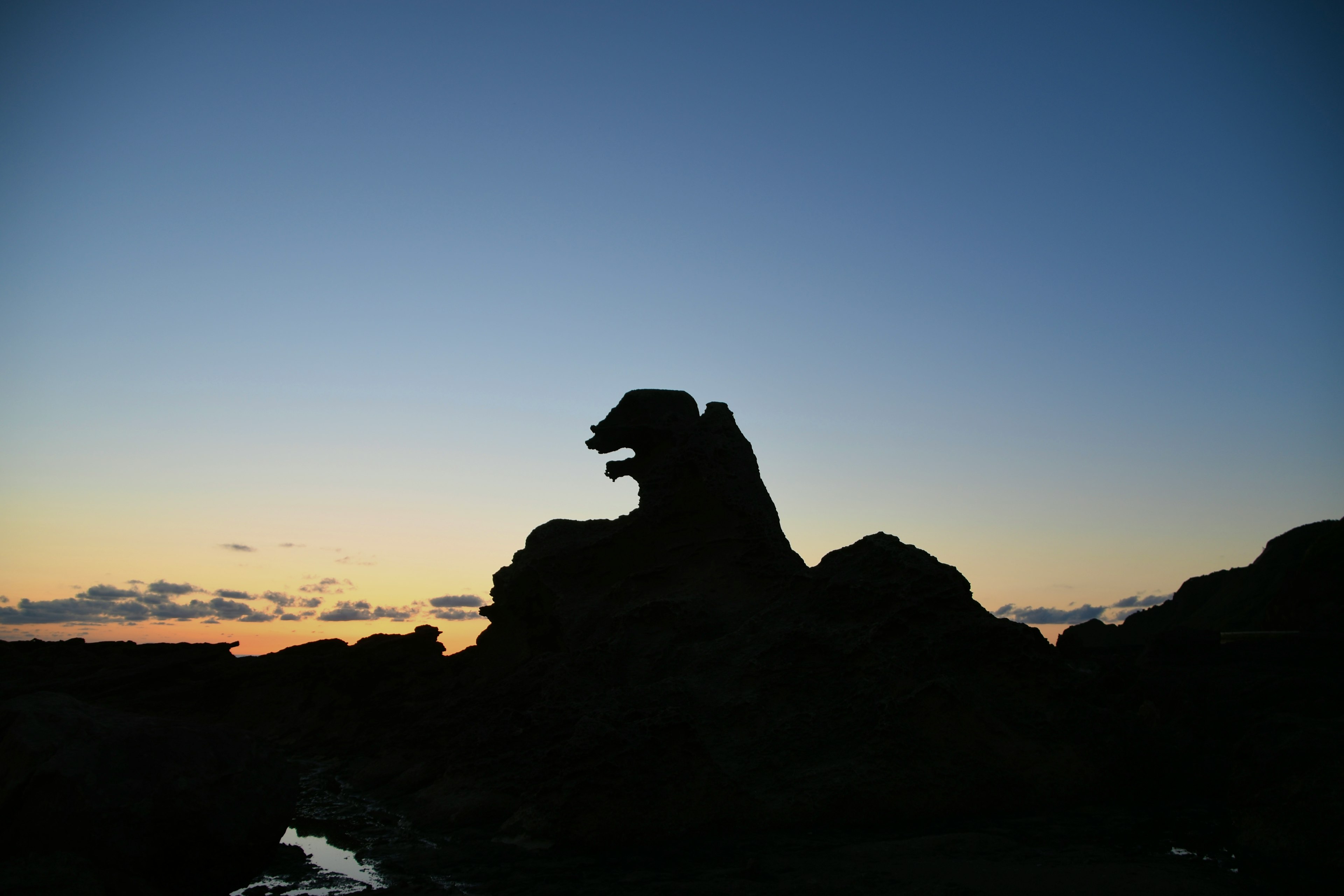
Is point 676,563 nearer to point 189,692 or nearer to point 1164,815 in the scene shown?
point 1164,815

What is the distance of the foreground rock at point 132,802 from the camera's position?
15.9 feet

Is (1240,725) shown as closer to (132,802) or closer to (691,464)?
(691,464)

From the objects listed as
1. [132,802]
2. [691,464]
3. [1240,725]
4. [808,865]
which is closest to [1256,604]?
[1240,725]

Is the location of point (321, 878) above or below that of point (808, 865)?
below

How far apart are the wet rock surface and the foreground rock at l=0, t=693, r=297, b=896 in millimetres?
713

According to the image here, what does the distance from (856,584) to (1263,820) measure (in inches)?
171

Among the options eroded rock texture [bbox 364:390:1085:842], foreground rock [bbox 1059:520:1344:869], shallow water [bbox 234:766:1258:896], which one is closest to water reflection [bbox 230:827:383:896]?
shallow water [bbox 234:766:1258:896]

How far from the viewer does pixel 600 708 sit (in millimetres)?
7824

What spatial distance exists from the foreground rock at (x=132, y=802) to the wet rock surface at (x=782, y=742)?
71 cm

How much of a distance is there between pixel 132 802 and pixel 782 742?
5463mm

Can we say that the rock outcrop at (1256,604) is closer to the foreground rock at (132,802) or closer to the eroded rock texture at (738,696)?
the eroded rock texture at (738,696)

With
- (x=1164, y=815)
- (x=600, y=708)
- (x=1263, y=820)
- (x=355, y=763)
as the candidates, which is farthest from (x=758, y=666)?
(x=355, y=763)

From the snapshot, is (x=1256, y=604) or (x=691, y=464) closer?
(x=691, y=464)

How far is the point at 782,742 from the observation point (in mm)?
7945
